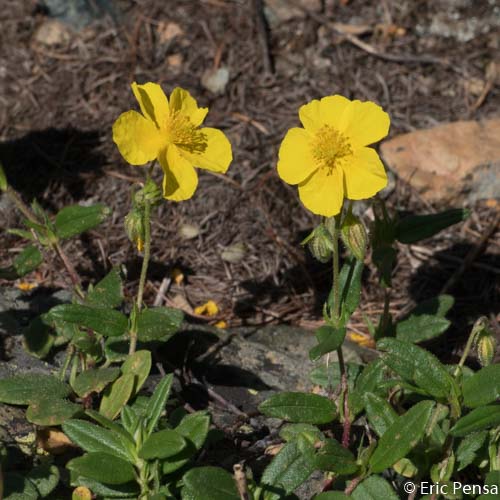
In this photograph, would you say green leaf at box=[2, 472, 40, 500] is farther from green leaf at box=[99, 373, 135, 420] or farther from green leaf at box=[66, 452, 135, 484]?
green leaf at box=[99, 373, 135, 420]

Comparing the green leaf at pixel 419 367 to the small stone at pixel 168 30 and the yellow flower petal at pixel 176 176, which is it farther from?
the small stone at pixel 168 30

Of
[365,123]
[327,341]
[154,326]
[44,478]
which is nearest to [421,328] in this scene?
[327,341]

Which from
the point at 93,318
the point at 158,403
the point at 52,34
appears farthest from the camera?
the point at 52,34

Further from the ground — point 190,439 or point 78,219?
point 78,219

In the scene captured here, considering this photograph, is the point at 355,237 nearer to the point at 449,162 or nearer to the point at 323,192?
the point at 323,192

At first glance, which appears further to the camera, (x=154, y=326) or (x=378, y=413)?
(x=154, y=326)

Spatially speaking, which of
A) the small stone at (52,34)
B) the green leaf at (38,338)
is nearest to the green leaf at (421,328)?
the green leaf at (38,338)

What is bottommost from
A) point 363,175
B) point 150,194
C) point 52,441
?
point 52,441
